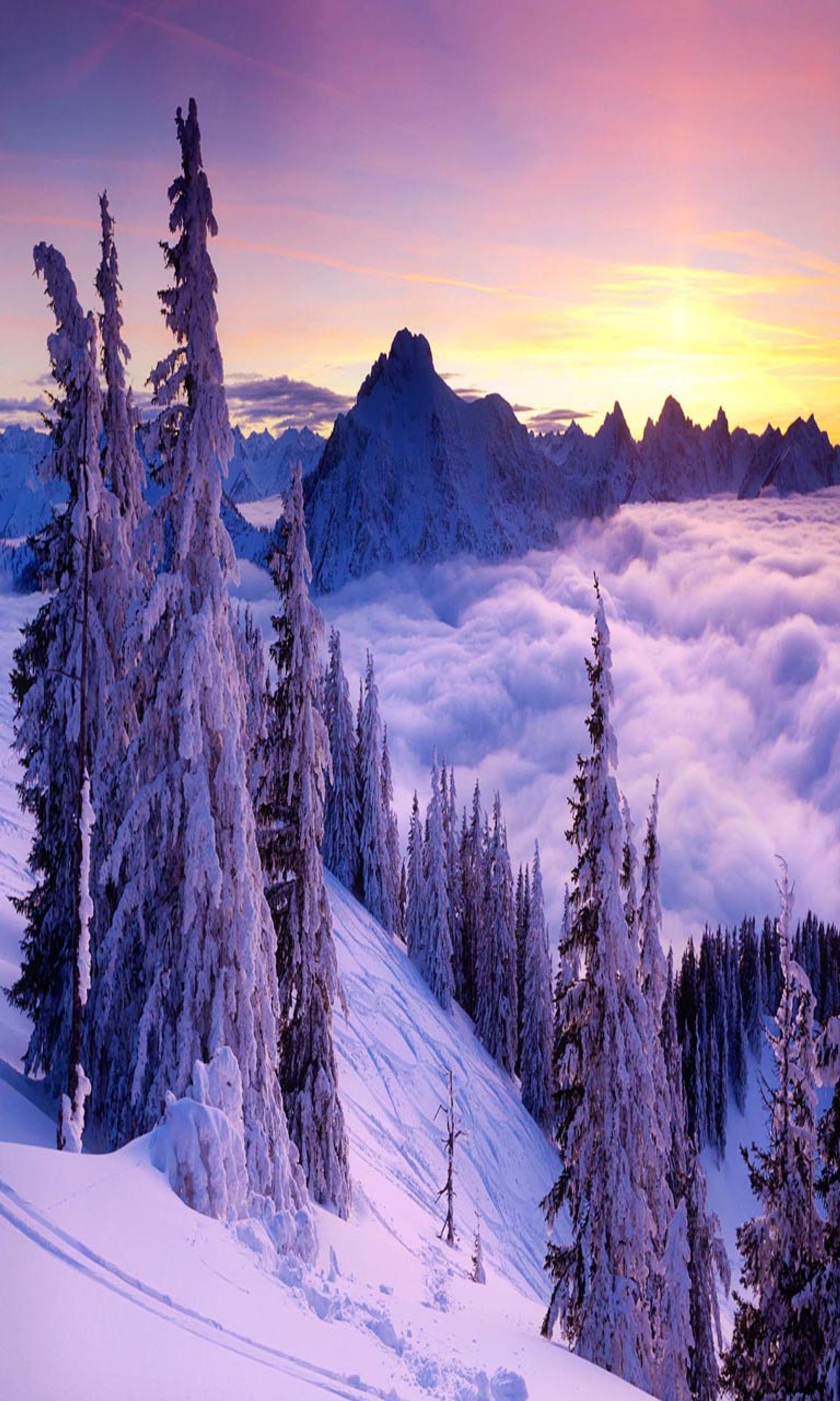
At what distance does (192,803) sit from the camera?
11984mm

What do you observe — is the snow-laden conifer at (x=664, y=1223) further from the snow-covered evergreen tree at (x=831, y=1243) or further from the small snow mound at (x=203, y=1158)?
the small snow mound at (x=203, y=1158)

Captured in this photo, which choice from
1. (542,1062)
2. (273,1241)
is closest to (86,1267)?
(273,1241)

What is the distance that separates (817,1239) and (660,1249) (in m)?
4.45

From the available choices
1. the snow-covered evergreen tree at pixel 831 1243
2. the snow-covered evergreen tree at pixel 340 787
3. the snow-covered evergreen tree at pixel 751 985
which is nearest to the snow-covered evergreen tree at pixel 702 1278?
the snow-covered evergreen tree at pixel 831 1243

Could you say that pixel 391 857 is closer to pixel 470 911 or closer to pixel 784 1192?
pixel 470 911

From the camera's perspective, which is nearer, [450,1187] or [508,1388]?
[508,1388]

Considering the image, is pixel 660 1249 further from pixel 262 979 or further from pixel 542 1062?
pixel 542 1062

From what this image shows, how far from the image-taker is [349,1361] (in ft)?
22.4

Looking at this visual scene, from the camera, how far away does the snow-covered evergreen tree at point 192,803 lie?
1186 centimetres

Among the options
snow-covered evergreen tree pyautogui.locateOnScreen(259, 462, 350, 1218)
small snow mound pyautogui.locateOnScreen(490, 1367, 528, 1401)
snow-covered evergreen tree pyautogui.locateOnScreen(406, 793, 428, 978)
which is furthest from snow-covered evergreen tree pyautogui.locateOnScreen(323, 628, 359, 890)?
small snow mound pyautogui.locateOnScreen(490, 1367, 528, 1401)

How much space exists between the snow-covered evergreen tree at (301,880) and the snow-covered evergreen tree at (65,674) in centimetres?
321

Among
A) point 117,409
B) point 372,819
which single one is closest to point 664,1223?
point 117,409

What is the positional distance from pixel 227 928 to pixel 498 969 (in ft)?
154

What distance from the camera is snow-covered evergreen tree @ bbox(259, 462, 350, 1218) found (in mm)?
16000
